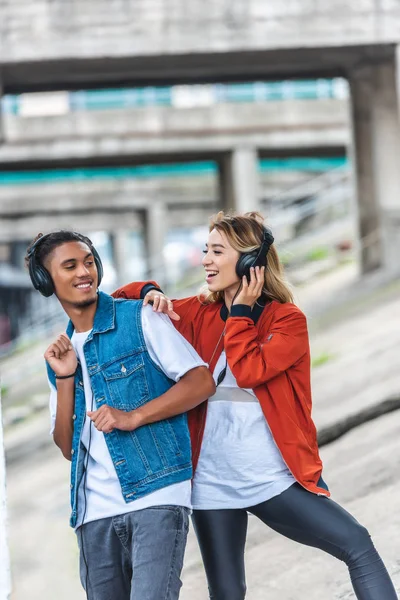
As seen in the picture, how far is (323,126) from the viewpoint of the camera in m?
27.8

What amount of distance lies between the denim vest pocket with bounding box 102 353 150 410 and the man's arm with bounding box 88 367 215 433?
0.07 m

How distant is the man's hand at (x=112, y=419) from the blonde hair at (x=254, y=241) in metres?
0.86

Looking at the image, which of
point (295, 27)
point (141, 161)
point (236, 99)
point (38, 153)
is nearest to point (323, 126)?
point (236, 99)

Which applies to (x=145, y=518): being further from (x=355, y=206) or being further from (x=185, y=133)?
(x=185, y=133)

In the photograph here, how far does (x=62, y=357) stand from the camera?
398cm

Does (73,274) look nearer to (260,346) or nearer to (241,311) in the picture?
(241,311)

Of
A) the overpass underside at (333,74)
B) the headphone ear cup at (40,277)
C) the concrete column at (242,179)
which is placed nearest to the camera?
the headphone ear cup at (40,277)

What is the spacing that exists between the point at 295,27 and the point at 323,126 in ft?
43.1

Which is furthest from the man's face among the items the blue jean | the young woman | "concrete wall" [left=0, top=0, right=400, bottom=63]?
"concrete wall" [left=0, top=0, right=400, bottom=63]

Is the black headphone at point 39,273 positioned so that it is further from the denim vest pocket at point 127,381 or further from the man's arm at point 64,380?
the denim vest pocket at point 127,381

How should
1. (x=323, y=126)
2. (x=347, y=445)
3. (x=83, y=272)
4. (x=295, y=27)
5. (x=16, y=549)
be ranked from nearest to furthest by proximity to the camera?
(x=83, y=272) → (x=347, y=445) → (x=16, y=549) → (x=295, y=27) → (x=323, y=126)

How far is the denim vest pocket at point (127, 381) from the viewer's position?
12.8 feet

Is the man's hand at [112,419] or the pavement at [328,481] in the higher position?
the man's hand at [112,419]

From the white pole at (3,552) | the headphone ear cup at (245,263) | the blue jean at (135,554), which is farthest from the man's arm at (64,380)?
the headphone ear cup at (245,263)
